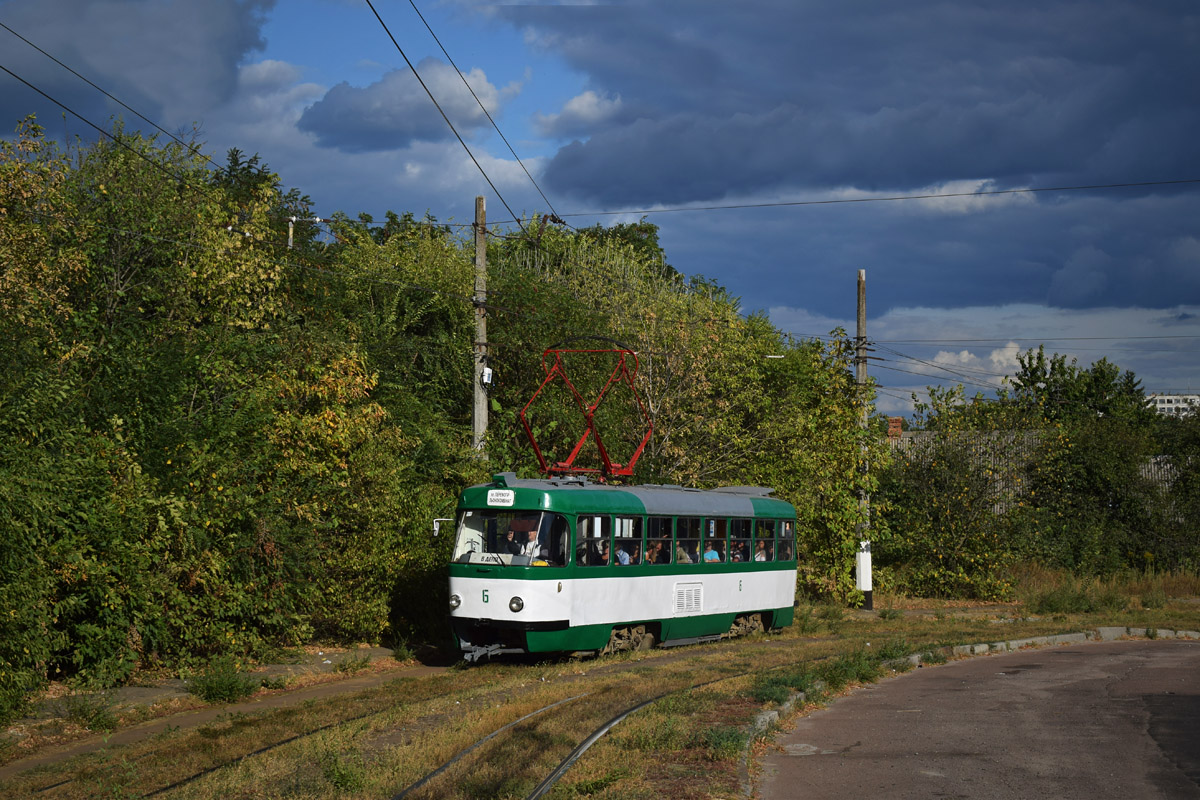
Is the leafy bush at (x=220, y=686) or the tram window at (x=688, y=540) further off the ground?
the tram window at (x=688, y=540)

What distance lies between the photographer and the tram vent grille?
20.3 metres

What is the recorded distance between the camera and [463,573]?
17375 mm

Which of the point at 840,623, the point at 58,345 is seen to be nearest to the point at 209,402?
the point at 58,345

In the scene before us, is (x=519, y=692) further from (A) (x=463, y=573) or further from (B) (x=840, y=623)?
(B) (x=840, y=623)

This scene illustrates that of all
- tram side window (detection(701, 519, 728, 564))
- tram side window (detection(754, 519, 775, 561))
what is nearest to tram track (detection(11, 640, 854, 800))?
A: tram side window (detection(701, 519, 728, 564))

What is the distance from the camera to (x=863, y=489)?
92.6 feet

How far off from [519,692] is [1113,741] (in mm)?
6888

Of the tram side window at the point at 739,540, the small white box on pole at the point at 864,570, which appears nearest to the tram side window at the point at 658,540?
the tram side window at the point at 739,540

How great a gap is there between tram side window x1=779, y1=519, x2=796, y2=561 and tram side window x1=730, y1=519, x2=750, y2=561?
1.83 meters

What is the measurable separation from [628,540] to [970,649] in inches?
269

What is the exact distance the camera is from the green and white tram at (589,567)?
674 inches

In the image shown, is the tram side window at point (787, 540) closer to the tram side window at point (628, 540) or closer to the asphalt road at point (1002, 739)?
the tram side window at point (628, 540)

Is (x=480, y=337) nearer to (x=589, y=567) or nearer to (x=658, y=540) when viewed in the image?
(x=658, y=540)

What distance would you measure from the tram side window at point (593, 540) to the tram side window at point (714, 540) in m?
3.39
